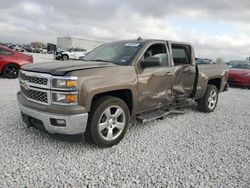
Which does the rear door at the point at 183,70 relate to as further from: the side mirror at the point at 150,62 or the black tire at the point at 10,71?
the black tire at the point at 10,71

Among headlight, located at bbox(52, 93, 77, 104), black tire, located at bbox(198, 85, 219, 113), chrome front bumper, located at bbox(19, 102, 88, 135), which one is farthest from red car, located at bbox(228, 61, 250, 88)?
headlight, located at bbox(52, 93, 77, 104)

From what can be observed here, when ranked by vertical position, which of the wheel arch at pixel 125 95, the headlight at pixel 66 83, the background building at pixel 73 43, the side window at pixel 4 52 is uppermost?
the background building at pixel 73 43

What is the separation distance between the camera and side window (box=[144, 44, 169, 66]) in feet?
14.6

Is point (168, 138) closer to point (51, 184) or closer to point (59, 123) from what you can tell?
point (59, 123)

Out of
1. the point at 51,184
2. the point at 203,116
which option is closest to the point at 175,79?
the point at 203,116

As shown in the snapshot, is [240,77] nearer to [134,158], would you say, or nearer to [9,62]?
[134,158]

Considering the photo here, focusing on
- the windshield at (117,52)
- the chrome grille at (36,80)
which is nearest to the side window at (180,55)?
the windshield at (117,52)

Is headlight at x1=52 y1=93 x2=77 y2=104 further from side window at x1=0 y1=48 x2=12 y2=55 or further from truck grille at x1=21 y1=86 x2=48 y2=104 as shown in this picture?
side window at x1=0 y1=48 x2=12 y2=55

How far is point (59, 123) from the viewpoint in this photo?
10.6 ft

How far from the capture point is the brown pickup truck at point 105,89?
10.5 feet

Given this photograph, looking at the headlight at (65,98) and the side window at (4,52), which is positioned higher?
the side window at (4,52)

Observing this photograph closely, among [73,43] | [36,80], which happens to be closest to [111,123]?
[36,80]

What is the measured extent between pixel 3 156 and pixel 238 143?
3.90 meters

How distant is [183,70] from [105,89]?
7.64 feet
